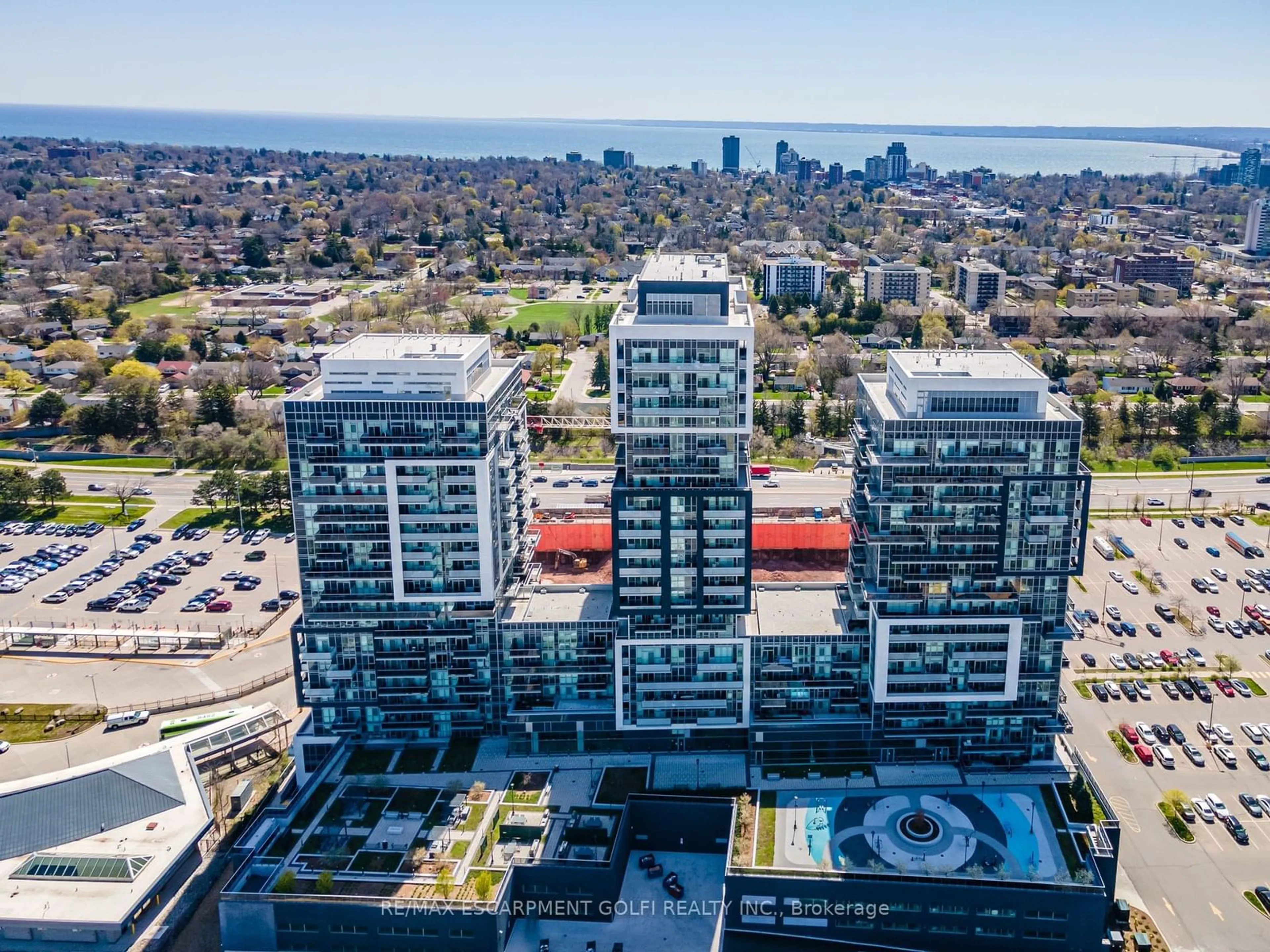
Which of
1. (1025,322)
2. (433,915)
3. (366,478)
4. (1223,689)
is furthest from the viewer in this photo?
(1025,322)

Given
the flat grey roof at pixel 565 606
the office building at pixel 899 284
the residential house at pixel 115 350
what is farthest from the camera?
the office building at pixel 899 284

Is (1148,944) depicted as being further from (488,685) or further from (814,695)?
(488,685)

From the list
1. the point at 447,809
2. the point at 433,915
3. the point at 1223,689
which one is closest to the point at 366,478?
the point at 447,809

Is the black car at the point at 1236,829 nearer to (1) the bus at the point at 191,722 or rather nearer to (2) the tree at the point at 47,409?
(1) the bus at the point at 191,722

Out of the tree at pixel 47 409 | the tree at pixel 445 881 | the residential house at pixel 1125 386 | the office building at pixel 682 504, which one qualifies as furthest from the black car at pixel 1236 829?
the tree at pixel 47 409

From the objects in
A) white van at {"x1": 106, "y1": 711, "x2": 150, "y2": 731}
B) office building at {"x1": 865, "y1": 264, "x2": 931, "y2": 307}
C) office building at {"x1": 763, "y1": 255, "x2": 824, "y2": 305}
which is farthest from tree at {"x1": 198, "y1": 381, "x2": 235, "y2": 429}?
office building at {"x1": 865, "y1": 264, "x2": 931, "y2": 307}

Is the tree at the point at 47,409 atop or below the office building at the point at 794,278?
below
